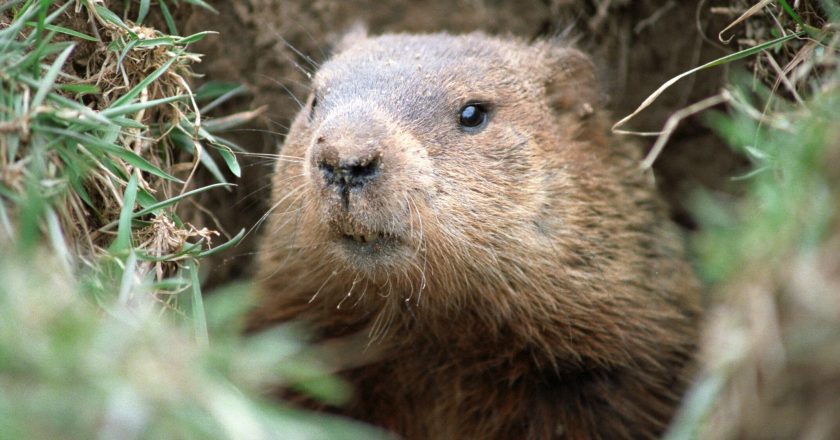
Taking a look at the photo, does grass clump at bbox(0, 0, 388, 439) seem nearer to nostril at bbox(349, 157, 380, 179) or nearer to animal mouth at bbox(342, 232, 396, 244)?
animal mouth at bbox(342, 232, 396, 244)

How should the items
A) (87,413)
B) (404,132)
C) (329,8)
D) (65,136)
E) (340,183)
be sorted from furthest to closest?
(329,8), (404,132), (340,183), (65,136), (87,413)

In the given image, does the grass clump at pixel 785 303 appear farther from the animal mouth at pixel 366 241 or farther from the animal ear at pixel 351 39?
the animal ear at pixel 351 39

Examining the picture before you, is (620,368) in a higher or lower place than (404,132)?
lower

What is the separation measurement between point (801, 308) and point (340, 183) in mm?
1634

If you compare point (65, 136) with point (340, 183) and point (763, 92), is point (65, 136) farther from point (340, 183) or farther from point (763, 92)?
point (763, 92)

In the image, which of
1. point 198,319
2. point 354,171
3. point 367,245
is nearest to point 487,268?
point 367,245

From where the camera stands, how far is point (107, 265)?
10.3 ft

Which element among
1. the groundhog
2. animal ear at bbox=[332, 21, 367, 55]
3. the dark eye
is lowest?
the groundhog

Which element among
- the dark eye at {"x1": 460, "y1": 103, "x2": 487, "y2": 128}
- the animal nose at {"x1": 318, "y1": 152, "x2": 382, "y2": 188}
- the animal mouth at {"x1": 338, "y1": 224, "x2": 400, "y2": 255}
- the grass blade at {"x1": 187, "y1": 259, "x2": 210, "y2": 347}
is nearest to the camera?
the grass blade at {"x1": 187, "y1": 259, "x2": 210, "y2": 347}

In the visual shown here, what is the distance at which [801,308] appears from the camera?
2412 millimetres

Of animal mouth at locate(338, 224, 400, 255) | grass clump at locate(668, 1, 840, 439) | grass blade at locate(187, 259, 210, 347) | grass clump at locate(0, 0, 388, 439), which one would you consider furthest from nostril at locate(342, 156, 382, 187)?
grass clump at locate(668, 1, 840, 439)

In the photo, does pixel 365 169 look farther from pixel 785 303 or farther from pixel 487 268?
pixel 785 303

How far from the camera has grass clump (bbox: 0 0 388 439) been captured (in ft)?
7.18

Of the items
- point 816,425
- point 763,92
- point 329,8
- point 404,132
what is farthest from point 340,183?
point 329,8
